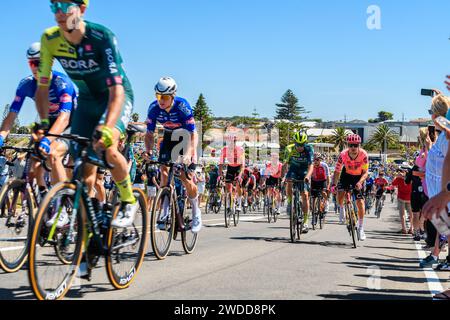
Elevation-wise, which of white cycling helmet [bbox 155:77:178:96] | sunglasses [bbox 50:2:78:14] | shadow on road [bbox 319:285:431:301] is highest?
sunglasses [bbox 50:2:78:14]

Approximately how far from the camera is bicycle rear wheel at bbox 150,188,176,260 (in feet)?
25.9

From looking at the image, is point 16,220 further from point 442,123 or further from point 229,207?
point 229,207

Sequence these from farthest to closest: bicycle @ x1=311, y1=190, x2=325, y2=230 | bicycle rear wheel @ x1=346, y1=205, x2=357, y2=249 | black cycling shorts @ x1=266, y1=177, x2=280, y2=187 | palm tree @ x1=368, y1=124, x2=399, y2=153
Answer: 1. palm tree @ x1=368, y1=124, x2=399, y2=153
2. black cycling shorts @ x1=266, y1=177, x2=280, y2=187
3. bicycle @ x1=311, y1=190, x2=325, y2=230
4. bicycle rear wheel @ x1=346, y1=205, x2=357, y2=249

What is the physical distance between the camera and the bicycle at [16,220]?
19.8 ft

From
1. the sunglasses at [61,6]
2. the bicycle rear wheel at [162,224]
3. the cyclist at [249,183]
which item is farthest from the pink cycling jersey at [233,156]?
the sunglasses at [61,6]

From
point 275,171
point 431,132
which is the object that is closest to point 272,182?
point 275,171

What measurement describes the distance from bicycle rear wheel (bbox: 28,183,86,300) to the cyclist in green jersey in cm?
47

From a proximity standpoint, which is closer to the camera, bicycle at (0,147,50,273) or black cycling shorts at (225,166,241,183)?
bicycle at (0,147,50,273)

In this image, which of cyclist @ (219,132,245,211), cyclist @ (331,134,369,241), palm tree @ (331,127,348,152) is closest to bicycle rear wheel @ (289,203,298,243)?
cyclist @ (331,134,369,241)

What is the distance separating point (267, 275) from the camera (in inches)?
288

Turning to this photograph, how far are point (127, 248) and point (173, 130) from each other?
3135mm

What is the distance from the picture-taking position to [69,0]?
16.6 feet

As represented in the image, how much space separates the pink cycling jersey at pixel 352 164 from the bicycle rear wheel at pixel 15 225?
7937 mm

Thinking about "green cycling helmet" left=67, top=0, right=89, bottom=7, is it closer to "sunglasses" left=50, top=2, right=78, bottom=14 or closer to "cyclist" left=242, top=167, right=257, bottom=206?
"sunglasses" left=50, top=2, right=78, bottom=14
